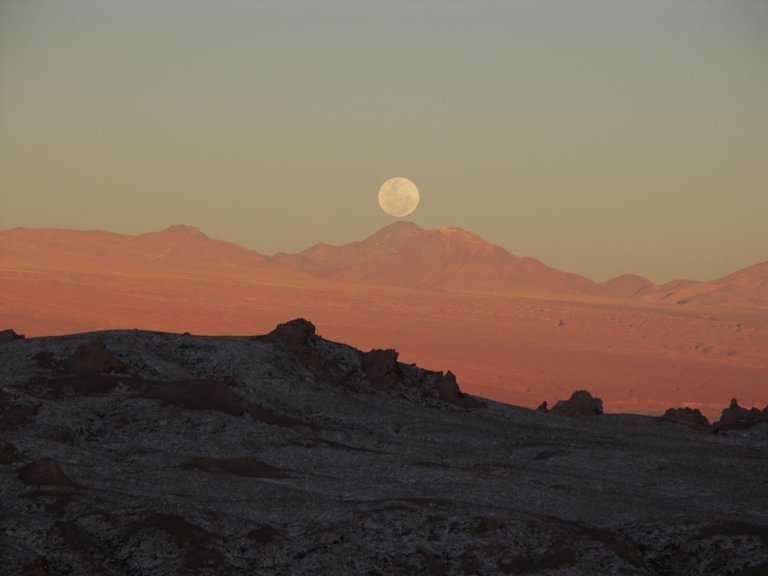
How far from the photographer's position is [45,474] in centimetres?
6238

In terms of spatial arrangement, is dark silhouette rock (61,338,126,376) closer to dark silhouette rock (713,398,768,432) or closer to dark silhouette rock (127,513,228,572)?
dark silhouette rock (127,513,228,572)

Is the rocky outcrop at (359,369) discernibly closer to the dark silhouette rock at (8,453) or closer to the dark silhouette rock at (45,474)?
the dark silhouette rock at (8,453)

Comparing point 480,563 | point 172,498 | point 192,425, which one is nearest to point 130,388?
point 192,425

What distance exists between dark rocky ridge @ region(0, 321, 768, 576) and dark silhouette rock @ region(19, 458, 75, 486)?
8 cm

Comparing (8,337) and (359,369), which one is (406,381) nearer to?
(359,369)

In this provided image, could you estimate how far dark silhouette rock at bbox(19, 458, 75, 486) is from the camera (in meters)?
62.0

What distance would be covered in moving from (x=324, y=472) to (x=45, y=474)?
1707cm

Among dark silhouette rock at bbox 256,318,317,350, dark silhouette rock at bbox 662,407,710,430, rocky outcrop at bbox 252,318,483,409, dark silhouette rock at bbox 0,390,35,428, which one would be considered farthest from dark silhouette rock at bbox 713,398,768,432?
dark silhouette rock at bbox 0,390,35,428

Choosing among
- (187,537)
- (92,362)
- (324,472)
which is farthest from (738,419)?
(187,537)

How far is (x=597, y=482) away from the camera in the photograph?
234 feet

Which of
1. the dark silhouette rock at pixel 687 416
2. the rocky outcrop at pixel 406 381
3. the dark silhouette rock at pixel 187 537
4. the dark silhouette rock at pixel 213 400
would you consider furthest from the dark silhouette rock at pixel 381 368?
the dark silhouette rock at pixel 187 537

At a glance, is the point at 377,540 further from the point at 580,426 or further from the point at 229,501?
the point at 580,426

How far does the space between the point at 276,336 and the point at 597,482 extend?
40035 mm

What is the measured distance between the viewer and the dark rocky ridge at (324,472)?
5509 centimetres
